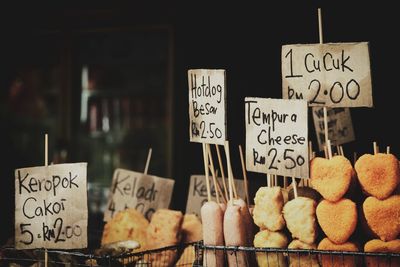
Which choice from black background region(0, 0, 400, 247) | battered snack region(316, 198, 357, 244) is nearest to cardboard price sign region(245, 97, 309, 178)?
battered snack region(316, 198, 357, 244)

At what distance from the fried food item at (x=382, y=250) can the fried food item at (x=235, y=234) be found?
544 mm

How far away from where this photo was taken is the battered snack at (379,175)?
8.59ft

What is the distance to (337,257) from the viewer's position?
2.53 meters

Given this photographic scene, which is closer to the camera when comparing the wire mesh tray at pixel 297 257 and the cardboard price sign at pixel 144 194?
the wire mesh tray at pixel 297 257

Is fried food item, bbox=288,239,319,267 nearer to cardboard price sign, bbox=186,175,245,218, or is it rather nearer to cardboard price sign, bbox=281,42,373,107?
cardboard price sign, bbox=281,42,373,107

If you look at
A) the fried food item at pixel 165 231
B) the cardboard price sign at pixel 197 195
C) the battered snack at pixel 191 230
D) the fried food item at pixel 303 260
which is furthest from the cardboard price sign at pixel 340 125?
the fried food item at pixel 303 260

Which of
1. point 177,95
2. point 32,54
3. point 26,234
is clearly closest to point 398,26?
point 177,95

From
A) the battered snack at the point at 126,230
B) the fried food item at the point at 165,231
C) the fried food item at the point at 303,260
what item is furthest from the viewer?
the battered snack at the point at 126,230

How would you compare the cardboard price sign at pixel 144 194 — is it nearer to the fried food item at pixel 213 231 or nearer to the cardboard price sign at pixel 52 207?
the cardboard price sign at pixel 52 207

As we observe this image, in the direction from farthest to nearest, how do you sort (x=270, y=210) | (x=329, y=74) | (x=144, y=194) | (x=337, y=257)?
(x=144, y=194) → (x=329, y=74) → (x=270, y=210) → (x=337, y=257)

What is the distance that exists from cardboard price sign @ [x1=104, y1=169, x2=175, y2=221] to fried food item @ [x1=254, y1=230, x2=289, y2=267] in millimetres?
1279

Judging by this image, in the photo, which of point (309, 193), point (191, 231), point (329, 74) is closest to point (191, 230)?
point (191, 231)

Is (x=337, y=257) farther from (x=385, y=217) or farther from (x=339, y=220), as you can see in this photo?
(x=385, y=217)

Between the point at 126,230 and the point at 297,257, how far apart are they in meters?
1.26
